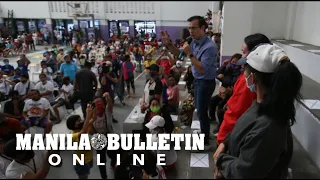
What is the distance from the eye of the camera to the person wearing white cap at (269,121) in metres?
0.53

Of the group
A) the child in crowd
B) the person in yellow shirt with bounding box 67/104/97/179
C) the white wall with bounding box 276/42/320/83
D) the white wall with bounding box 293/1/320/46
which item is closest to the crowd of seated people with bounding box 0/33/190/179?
the person in yellow shirt with bounding box 67/104/97/179

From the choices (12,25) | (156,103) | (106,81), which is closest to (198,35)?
(156,103)

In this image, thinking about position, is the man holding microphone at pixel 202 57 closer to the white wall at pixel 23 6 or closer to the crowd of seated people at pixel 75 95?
the crowd of seated people at pixel 75 95

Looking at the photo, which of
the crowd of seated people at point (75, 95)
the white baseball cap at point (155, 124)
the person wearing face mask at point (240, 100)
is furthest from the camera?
the white baseball cap at point (155, 124)

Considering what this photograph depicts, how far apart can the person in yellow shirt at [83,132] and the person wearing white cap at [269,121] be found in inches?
15.2

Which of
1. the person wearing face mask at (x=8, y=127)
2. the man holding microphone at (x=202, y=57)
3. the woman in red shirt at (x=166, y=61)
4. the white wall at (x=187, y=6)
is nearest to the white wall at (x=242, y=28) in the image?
the woman in red shirt at (x=166, y=61)

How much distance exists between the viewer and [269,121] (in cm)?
53

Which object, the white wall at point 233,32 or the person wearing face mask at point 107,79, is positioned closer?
the person wearing face mask at point 107,79

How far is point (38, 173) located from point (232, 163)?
512mm

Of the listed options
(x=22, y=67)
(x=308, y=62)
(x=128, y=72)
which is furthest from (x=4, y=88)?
(x=308, y=62)

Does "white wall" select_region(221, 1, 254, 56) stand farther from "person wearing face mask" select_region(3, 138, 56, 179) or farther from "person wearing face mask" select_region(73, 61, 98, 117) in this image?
"person wearing face mask" select_region(3, 138, 56, 179)

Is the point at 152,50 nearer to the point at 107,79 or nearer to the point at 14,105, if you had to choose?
the point at 107,79

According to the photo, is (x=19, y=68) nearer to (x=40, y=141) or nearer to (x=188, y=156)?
(x=40, y=141)

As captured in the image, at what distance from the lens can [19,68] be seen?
1.95 m
